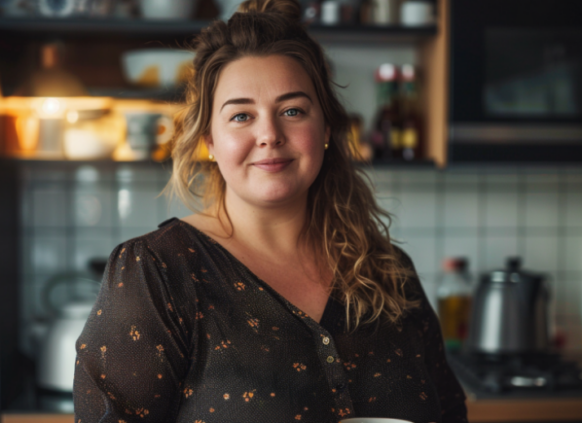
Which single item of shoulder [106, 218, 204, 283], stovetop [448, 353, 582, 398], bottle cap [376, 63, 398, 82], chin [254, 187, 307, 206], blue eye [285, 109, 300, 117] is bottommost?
stovetop [448, 353, 582, 398]

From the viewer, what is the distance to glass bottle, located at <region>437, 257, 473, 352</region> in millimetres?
2008

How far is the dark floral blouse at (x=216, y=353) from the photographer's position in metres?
0.82

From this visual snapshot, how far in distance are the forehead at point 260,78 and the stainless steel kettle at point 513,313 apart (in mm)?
1049

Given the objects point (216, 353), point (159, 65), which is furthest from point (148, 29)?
point (216, 353)

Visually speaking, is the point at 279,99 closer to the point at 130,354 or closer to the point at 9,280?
the point at 130,354

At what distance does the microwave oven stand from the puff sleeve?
1.19 metres

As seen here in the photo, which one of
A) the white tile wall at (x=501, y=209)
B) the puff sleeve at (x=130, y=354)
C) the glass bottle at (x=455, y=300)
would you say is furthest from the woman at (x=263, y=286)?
the white tile wall at (x=501, y=209)

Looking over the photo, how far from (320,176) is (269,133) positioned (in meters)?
0.27

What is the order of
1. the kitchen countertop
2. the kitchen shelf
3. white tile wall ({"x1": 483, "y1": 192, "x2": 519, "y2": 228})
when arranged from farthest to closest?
white tile wall ({"x1": 483, "y1": 192, "x2": 519, "y2": 228}) → the kitchen shelf → the kitchen countertop

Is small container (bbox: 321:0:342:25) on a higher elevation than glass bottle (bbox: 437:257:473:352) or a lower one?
higher

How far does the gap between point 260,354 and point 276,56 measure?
473 mm

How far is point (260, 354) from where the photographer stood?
87 centimetres

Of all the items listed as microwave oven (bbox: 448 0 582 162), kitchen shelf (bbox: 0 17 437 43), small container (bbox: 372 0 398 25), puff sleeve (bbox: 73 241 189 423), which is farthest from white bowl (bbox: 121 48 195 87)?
puff sleeve (bbox: 73 241 189 423)

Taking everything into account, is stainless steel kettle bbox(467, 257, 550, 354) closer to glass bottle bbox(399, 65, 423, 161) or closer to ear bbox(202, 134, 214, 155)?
glass bottle bbox(399, 65, 423, 161)
